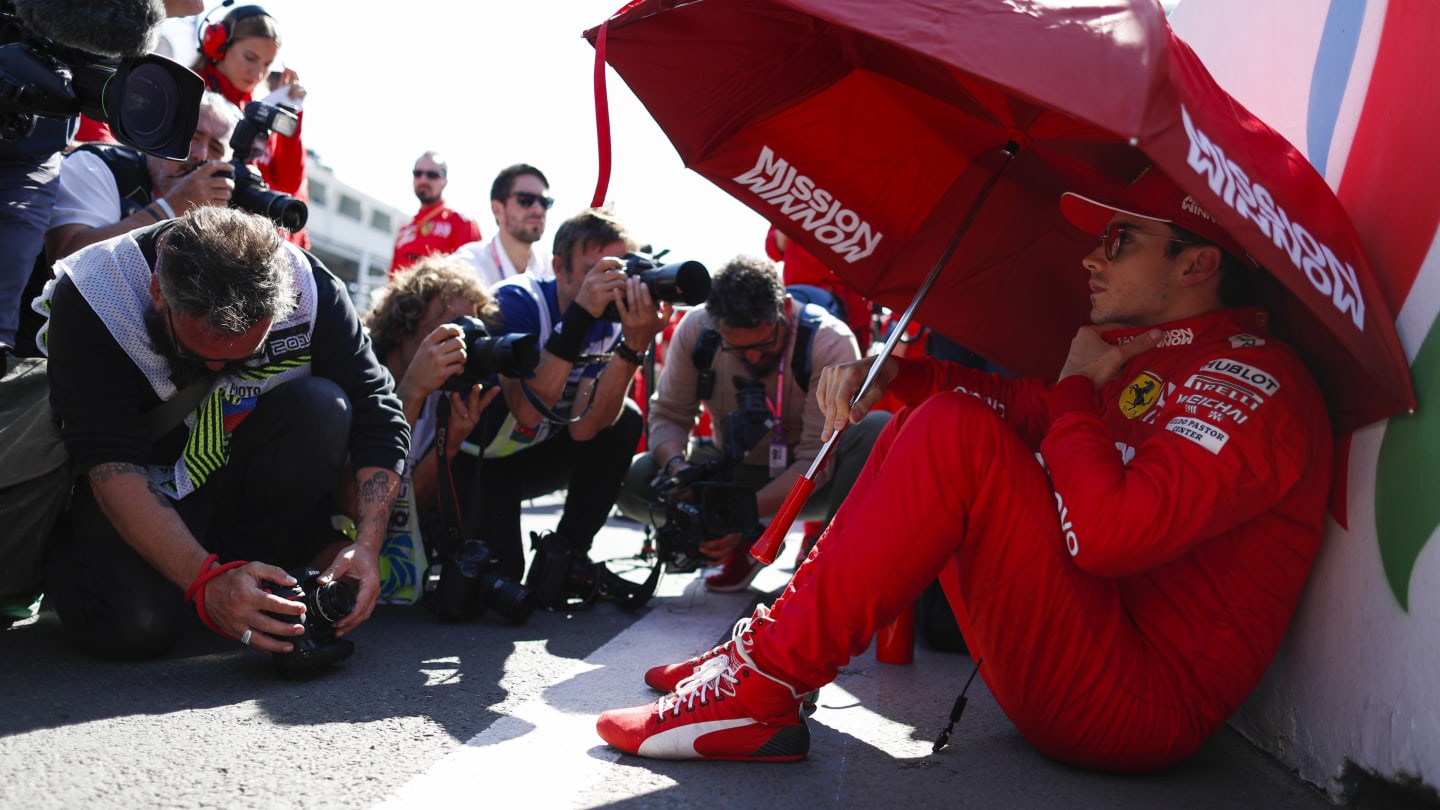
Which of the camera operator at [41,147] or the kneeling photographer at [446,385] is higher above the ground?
the camera operator at [41,147]

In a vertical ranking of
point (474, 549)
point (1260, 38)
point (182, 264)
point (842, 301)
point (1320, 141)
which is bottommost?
A: point (474, 549)

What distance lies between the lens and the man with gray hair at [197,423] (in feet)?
8.57

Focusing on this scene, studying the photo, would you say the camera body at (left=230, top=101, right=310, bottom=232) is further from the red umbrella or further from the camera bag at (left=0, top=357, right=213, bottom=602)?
the red umbrella

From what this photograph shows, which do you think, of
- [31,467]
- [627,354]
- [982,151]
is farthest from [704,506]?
[31,467]

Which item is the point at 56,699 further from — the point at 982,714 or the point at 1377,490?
the point at 1377,490

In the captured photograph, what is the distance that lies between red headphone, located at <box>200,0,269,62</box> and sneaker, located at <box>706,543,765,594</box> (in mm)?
2975

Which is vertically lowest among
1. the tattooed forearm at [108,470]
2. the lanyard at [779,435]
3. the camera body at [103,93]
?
the tattooed forearm at [108,470]

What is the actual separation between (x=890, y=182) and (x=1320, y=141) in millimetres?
997

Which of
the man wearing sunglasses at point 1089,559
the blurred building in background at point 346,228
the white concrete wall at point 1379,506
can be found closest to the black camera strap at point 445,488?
the man wearing sunglasses at point 1089,559

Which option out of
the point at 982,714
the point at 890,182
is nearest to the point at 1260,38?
the point at 890,182

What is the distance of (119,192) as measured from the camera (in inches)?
145

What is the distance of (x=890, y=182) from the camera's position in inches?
114

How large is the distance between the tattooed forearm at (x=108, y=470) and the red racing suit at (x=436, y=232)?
4689 mm

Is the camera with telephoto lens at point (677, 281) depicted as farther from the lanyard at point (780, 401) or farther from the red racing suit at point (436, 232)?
the red racing suit at point (436, 232)
